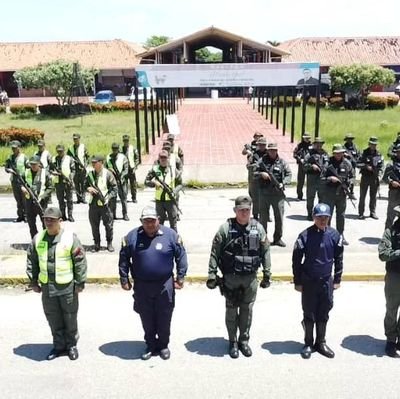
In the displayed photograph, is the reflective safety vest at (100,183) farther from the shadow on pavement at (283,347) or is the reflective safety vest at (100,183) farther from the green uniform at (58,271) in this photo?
the shadow on pavement at (283,347)

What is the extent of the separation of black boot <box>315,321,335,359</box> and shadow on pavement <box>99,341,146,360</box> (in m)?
1.88

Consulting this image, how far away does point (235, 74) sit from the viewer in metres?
16.3

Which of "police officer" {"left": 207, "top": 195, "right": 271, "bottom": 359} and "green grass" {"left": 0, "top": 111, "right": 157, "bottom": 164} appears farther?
"green grass" {"left": 0, "top": 111, "right": 157, "bottom": 164}

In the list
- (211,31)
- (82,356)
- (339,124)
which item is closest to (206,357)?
(82,356)

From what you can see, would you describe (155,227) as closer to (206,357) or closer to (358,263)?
(206,357)

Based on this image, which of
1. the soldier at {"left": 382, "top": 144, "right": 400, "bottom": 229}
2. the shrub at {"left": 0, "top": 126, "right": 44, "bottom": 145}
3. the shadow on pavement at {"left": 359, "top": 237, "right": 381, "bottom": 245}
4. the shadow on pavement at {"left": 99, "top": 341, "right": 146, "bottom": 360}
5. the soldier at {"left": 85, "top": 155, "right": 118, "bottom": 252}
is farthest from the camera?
the shrub at {"left": 0, "top": 126, "right": 44, "bottom": 145}

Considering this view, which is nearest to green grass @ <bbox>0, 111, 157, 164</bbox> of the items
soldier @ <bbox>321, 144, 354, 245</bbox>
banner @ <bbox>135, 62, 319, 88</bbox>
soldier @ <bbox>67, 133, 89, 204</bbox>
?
banner @ <bbox>135, 62, 319, 88</bbox>

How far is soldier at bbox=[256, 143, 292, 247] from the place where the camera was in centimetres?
838

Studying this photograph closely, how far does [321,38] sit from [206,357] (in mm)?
58070

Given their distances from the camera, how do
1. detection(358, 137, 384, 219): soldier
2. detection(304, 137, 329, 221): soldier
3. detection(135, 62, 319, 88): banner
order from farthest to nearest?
detection(135, 62, 319, 88): banner → detection(358, 137, 384, 219): soldier → detection(304, 137, 329, 221): soldier

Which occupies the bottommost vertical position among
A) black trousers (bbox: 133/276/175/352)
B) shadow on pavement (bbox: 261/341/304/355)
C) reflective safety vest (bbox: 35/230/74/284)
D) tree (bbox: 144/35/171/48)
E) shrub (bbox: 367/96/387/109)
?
shadow on pavement (bbox: 261/341/304/355)

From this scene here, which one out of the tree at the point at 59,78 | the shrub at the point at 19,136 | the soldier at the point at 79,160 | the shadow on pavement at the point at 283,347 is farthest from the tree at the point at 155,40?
the shadow on pavement at the point at 283,347

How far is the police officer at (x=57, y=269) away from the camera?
16.5ft

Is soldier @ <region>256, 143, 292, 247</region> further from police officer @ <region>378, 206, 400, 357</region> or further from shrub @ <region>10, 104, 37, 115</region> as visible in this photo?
shrub @ <region>10, 104, 37, 115</region>
